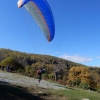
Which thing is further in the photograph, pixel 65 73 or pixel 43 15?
pixel 65 73

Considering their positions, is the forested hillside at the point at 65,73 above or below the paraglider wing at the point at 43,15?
below

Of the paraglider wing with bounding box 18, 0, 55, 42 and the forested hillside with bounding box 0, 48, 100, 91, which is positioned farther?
the forested hillside with bounding box 0, 48, 100, 91

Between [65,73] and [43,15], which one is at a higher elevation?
[43,15]

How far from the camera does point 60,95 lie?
14945 millimetres

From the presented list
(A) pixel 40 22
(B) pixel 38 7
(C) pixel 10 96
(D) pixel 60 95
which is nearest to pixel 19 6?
(B) pixel 38 7

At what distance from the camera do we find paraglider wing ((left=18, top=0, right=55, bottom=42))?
15022mm

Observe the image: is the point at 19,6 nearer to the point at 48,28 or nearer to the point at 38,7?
the point at 38,7

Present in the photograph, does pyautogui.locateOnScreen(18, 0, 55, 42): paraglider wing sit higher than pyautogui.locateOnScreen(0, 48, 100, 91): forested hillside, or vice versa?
pyautogui.locateOnScreen(18, 0, 55, 42): paraglider wing

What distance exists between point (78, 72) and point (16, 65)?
80.2 ft

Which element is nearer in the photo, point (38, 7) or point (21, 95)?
point (21, 95)

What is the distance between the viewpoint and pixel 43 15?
15.8 m

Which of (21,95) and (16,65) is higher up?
(16,65)

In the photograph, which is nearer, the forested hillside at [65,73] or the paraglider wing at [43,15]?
the paraglider wing at [43,15]

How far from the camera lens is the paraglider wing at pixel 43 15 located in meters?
15.0
